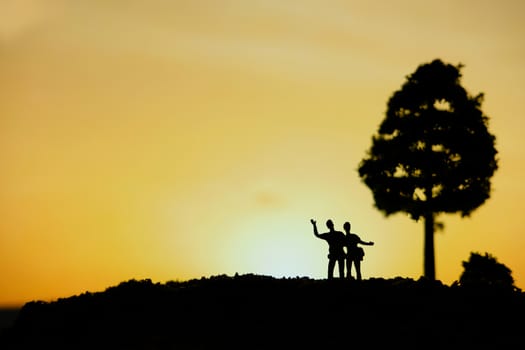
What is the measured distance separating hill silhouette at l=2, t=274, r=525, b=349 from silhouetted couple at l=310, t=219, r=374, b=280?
729 mm

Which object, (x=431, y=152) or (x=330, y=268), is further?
(x=431, y=152)

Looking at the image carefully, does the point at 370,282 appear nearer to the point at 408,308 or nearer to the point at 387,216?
the point at 408,308

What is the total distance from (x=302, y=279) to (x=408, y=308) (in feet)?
15.1

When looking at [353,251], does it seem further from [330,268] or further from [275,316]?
[275,316]

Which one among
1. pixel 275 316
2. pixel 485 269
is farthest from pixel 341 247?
pixel 485 269

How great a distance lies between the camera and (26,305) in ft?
94.2

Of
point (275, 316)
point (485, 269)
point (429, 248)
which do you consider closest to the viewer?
point (275, 316)

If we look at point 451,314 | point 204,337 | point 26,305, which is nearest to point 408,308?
point 451,314

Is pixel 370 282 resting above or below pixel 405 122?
below

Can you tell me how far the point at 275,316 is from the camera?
24.1m

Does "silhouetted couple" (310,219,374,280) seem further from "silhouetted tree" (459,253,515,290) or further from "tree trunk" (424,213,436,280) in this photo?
"tree trunk" (424,213,436,280)

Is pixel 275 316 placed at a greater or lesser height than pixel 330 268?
lesser

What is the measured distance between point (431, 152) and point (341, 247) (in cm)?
1762

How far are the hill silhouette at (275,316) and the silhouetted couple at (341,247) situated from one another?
0.73 metres
